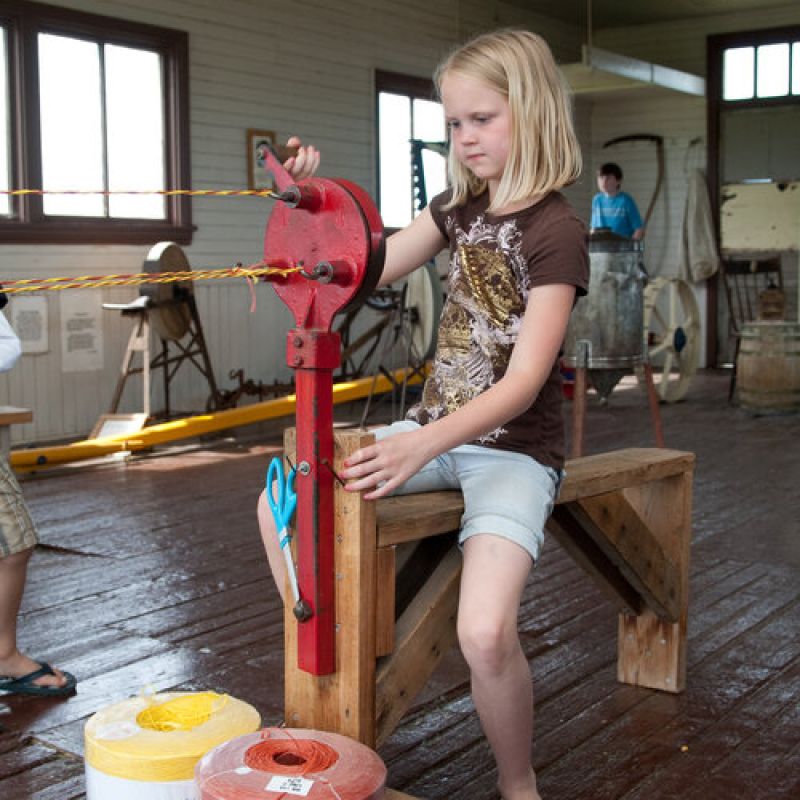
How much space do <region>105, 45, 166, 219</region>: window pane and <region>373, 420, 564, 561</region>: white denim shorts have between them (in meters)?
5.83

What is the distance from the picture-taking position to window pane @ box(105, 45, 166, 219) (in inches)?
299

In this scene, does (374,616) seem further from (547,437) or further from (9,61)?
(9,61)

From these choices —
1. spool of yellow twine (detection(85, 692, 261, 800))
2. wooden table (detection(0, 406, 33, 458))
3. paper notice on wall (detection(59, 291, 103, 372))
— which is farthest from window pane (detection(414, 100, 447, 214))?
spool of yellow twine (detection(85, 692, 261, 800))

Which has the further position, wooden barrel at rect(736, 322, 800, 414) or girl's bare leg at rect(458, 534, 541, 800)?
wooden barrel at rect(736, 322, 800, 414)

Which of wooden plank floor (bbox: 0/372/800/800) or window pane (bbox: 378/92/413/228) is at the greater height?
window pane (bbox: 378/92/413/228)

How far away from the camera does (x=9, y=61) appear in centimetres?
695

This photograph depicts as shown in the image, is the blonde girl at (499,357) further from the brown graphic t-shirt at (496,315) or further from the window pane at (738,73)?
the window pane at (738,73)

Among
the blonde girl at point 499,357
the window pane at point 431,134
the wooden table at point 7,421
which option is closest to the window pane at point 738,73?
the window pane at point 431,134

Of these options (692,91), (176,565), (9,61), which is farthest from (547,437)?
(692,91)

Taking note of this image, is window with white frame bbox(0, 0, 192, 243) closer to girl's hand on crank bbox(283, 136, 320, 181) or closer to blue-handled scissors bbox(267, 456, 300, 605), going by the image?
girl's hand on crank bbox(283, 136, 320, 181)

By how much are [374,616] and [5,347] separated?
1.20m

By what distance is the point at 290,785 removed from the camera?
147cm

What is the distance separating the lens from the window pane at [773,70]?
11555mm

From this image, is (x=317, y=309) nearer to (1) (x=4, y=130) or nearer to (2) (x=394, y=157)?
(1) (x=4, y=130)
